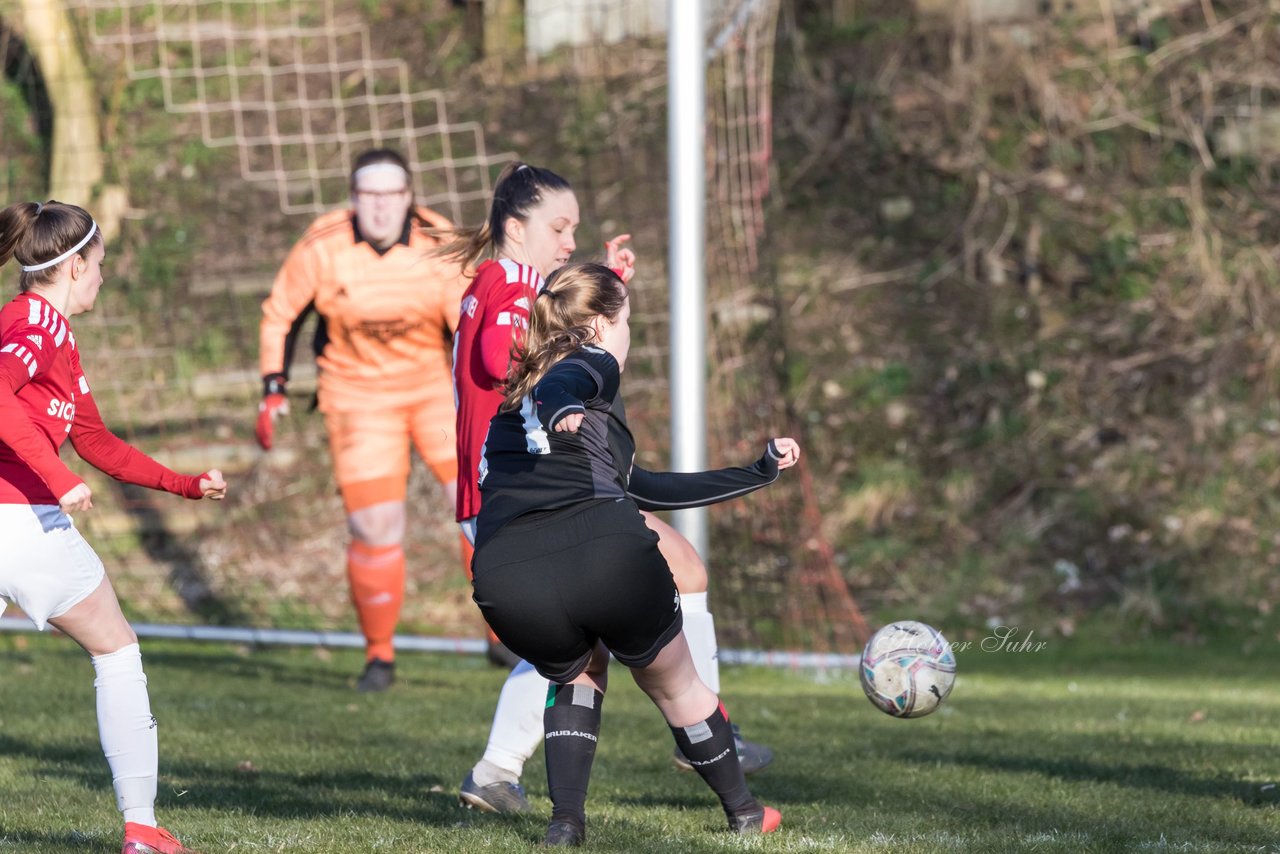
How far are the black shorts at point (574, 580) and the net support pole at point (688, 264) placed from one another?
167 inches

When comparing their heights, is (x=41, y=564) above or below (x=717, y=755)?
above

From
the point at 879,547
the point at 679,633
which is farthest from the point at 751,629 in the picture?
the point at 679,633

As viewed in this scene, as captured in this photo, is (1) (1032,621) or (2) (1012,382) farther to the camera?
(2) (1012,382)

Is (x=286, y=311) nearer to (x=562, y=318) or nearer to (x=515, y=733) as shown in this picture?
(x=515, y=733)

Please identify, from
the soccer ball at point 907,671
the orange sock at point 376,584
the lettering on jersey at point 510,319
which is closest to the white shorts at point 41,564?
the lettering on jersey at point 510,319

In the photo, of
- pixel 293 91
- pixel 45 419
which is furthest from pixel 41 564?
pixel 293 91

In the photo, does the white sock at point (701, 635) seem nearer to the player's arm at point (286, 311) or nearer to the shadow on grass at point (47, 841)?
the shadow on grass at point (47, 841)

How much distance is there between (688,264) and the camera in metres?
8.15

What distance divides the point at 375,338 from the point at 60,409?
3353 mm

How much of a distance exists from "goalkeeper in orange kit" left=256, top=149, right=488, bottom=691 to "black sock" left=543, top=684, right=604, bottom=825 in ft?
10.9

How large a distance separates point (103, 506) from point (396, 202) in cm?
567

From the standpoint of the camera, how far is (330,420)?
7.46 m

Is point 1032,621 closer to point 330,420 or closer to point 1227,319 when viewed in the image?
point 1227,319

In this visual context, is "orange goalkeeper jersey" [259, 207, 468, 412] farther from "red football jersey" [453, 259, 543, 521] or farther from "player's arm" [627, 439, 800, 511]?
"player's arm" [627, 439, 800, 511]
